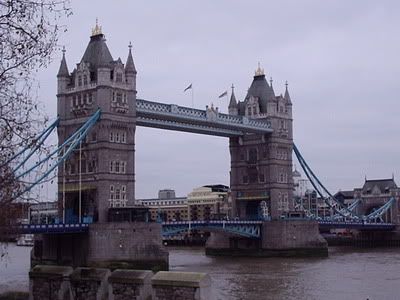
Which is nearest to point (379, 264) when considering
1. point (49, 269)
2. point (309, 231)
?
point (309, 231)

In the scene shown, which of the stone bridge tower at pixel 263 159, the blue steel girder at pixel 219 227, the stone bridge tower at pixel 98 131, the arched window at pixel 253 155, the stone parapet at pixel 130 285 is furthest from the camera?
the arched window at pixel 253 155

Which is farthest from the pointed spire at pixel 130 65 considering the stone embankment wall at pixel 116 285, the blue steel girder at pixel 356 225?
the stone embankment wall at pixel 116 285

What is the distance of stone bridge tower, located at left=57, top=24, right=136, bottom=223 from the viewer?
57281 millimetres

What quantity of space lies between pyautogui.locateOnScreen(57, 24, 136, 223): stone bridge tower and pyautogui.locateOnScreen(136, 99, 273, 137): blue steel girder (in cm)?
303

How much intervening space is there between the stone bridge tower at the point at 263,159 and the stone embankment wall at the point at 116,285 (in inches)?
2294

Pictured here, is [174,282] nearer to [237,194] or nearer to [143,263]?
[143,263]

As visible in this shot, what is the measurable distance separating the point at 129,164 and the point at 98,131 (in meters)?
4.06

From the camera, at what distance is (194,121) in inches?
2645

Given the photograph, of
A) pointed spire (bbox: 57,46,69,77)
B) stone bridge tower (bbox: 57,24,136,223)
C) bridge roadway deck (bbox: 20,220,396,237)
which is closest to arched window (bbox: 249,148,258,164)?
bridge roadway deck (bbox: 20,220,396,237)

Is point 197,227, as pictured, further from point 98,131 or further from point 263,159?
point 263,159

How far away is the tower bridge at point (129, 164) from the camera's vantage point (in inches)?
2067

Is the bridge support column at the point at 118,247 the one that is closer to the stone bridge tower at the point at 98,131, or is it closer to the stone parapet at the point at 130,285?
the stone bridge tower at the point at 98,131

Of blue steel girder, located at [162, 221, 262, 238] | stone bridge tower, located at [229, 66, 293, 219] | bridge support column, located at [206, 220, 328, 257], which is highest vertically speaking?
stone bridge tower, located at [229, 66, 293, 219]

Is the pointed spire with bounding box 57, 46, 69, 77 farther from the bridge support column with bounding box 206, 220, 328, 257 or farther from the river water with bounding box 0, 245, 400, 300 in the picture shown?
the bridge support column with bounding box 206, 220, 328, 257
